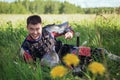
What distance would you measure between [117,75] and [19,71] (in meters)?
0.76

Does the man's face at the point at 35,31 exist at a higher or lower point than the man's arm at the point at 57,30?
higher

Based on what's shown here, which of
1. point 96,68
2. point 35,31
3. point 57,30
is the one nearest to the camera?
point 96,68

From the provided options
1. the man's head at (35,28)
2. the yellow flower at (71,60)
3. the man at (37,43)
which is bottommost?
the man at (37,43)

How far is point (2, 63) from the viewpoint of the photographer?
2678mm

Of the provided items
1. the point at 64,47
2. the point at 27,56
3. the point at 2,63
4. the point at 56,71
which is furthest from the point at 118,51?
the point at 56,71

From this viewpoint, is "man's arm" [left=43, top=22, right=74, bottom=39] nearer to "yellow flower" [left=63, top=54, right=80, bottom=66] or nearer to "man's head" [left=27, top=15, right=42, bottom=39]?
"man's head" [left=27, top=15, right=42, bottom=39]

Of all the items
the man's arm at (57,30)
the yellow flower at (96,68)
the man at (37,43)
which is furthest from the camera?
the man's arm at (57,30)

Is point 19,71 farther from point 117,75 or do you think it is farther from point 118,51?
point 118,51

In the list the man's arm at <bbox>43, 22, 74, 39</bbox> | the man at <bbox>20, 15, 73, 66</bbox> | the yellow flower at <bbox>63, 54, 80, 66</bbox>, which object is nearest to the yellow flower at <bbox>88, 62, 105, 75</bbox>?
the yellow flower at <bbox>63, 54, 80, 66</bbox>

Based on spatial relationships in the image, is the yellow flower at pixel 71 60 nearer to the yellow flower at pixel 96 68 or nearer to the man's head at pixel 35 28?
the yellow flower at pixel 96 68

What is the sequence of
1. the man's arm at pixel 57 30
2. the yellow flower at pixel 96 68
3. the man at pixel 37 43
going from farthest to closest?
the man's arm at pixel 57 30 → the man at pixel 37 43 → the yellow flower at pixel 96 68

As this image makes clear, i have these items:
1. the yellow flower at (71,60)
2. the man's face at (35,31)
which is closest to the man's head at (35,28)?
the man's face at (35,31)

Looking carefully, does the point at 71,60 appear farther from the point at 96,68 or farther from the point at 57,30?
the point at 57,30

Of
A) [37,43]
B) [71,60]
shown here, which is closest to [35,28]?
[37,43]
